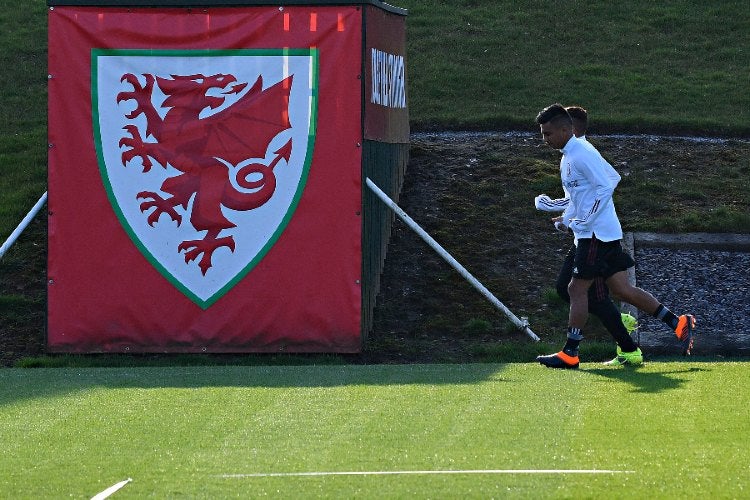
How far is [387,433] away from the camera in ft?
22.1

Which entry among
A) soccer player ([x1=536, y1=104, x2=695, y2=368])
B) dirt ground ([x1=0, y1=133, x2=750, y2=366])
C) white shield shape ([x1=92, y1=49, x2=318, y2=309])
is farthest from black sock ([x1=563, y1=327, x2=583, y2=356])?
white shield shape ([x1=92, y1=49, x2=318, y2=309])

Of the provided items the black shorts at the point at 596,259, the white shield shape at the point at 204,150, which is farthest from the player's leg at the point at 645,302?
the white shield shape at the point at 204,150

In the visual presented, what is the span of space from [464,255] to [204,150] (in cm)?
335

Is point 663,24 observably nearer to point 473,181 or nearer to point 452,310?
point 473,181

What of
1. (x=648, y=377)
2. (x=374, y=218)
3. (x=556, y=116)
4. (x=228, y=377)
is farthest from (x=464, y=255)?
(x=648, y=377)

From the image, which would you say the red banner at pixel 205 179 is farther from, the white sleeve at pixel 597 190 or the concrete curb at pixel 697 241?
the concrete curb at pixel 697 241

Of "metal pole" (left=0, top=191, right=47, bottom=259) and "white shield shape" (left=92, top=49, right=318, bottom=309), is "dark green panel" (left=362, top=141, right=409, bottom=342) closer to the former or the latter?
"white shield shape" (left=92, top=49, right=318, bottom=309)

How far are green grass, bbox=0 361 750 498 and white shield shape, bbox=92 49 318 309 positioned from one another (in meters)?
2.57

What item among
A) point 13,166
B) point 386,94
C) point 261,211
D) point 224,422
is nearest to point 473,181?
point 386,94

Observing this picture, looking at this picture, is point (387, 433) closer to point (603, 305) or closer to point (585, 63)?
point (603, 305)

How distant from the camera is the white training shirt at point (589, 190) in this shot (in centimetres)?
972

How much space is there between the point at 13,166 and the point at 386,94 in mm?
5997

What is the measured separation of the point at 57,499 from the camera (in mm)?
5434

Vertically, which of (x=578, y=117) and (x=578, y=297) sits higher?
(x=578, y=117)
